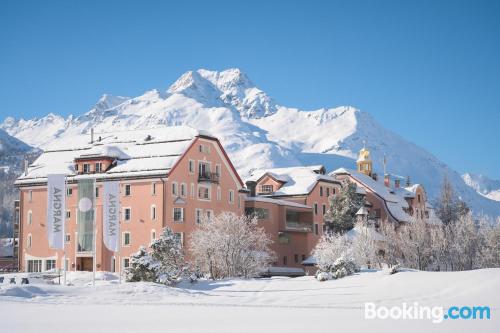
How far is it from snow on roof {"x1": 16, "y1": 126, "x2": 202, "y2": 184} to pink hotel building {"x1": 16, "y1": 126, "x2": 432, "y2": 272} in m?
0.10

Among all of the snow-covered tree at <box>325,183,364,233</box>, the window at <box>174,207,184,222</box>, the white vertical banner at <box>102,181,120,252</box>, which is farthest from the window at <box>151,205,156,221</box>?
the snow-covered tree at <box>325,183,364,233</box>

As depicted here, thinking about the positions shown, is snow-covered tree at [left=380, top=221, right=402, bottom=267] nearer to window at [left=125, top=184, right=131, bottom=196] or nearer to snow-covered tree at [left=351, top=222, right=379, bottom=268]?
snow-covered tree at [left=351, top=222, right=379, bottom=268]

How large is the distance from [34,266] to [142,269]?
28.6 metres

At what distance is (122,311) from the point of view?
34.3 m

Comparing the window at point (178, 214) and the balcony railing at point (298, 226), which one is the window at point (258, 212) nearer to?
the balcony railing at point (298, 226)

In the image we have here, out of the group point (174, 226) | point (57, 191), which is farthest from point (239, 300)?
point (174, 226)

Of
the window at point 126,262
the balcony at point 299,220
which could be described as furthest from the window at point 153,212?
the balcony at point 299,220

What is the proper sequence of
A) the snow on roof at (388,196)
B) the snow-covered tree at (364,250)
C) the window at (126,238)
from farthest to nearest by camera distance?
the snow on roof at (388,196)
the window at (126,238)
the snow-covered tree at (364,250)

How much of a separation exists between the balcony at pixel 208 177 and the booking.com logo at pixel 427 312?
44.3m

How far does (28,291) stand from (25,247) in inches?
1564

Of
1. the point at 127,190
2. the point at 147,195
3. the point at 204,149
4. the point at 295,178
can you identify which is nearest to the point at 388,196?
the point at 295,178

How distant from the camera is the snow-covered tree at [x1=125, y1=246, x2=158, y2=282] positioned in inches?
Answer: 2210

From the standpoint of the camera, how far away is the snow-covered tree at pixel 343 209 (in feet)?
310

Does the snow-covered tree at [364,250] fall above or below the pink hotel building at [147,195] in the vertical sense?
below
